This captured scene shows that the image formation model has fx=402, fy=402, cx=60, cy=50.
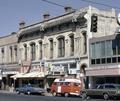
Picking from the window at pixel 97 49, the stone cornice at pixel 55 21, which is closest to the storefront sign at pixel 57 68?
the stone cornice at pixel 55 21

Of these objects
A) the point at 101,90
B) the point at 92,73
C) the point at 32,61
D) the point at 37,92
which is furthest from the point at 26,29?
the point at 101,90

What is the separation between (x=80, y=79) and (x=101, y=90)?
→ 1020cm

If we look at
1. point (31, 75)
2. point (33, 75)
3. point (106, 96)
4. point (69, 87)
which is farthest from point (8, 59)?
point (106, 96)

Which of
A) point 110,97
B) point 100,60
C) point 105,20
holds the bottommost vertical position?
point 110,97

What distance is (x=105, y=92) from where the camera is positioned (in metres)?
37.3

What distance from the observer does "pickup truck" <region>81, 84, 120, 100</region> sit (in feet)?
120

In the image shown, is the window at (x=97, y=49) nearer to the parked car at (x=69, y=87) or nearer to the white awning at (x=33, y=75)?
the parked car at (x=69, y=87)

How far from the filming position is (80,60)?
49000 millimetres

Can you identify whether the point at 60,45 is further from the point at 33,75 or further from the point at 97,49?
the point at 97,49

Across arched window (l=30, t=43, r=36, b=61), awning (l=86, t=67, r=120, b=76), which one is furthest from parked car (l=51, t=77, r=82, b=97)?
arched window (l=30, t=43, r=36, b=61)

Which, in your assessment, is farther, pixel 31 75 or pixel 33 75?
pixel 31 75

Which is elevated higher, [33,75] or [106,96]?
[33,75]

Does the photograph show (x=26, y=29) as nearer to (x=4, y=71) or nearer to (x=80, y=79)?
(x=4, y=71)

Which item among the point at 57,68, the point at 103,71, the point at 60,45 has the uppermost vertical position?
the point at 60,45
